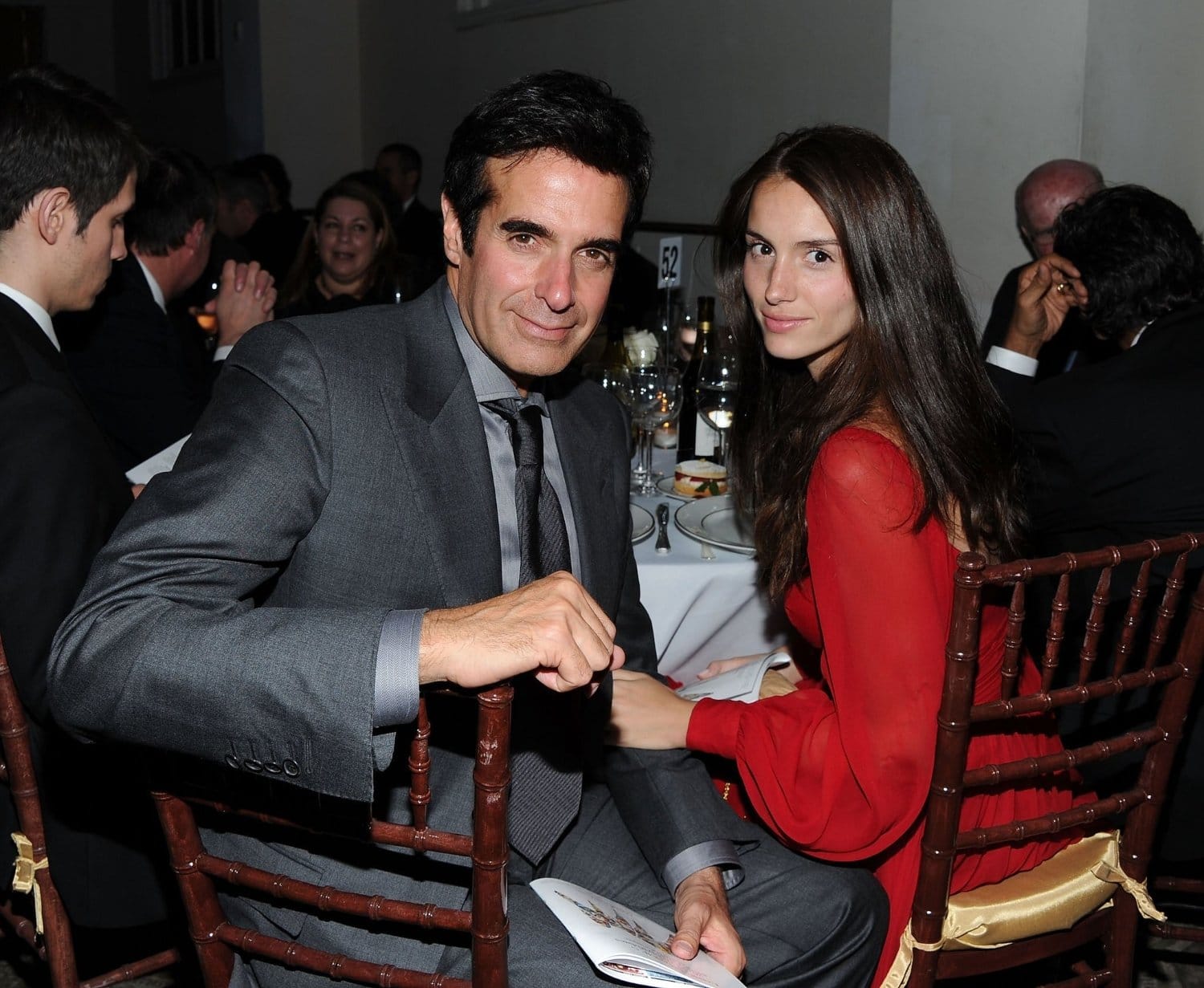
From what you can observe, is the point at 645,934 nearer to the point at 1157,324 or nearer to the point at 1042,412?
the point at 1042,412

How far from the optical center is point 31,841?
1.53 m

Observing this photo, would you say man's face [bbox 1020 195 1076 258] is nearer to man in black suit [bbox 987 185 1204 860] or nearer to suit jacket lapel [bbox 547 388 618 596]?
man in black suit [bbox 987 185 1204 860]

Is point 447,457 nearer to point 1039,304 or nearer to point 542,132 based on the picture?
point 542,132

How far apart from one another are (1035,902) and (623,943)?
0.68 m

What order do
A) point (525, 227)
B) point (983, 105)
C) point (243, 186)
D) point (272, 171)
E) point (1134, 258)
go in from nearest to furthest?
point (525, 227) < point (1134, 258) < point (983, 105) < point (243, 186) < point (272, 171)

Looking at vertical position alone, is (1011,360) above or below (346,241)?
below

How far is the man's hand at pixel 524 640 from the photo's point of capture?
1.06 meters

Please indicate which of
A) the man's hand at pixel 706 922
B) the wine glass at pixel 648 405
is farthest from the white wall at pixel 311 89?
the man's hand at pixel 706 922

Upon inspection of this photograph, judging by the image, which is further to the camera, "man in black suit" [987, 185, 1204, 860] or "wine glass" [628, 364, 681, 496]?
"wine glass" [628, 364, 681, 496]

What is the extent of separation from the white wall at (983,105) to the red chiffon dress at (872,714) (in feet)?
10.5

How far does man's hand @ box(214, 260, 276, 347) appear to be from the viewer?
3.27 meters

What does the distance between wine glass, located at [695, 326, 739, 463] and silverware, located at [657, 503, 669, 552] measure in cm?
48

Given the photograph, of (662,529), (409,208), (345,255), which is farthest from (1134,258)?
(409,208)

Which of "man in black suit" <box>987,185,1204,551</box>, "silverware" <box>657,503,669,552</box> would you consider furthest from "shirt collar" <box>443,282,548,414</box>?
"man in black suit" <box>987,185,1204,551</box>
